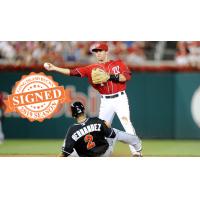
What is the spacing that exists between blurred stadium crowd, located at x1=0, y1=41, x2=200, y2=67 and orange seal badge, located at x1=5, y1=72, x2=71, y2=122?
0.69 meters

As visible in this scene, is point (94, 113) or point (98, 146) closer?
point (98, 146)

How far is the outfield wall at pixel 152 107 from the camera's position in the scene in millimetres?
10719

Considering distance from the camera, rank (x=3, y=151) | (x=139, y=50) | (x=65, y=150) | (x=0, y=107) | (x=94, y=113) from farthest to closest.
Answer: (x=139, y=50), (x=0, y=107), (x=94, y=113), (x=3, y=151), (x=65, y=150)

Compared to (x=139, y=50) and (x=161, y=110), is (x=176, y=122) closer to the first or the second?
(x=161, y=110)

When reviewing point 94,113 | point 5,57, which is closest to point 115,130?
point 94,113

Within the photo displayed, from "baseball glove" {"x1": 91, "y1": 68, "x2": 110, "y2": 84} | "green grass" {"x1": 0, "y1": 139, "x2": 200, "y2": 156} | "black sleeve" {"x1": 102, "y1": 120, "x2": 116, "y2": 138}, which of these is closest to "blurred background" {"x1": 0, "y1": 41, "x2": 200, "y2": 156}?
"green grass" {"x1": 0, "y1": 139, "x2": 200, "y2": 156}

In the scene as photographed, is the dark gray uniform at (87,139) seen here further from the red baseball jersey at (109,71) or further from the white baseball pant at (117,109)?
the red baseball jersey at (109,71)

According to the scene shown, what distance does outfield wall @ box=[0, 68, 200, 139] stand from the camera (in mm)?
10719

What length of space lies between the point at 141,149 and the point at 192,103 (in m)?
2.39

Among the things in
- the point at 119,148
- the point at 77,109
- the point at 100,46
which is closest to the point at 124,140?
the point at 119,148

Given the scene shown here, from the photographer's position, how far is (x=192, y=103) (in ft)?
37.4

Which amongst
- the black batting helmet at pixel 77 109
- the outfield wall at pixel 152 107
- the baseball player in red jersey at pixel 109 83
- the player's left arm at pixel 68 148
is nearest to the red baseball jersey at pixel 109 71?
the baseball player in red jersey at pixel 109 83

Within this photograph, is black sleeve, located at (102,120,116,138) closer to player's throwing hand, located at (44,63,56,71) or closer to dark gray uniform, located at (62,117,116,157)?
dark gray uniform, located at (62,117,116,157)

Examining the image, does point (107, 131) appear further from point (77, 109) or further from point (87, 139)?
point (77, 109)
